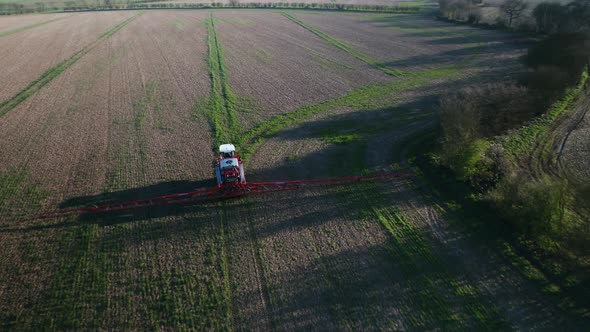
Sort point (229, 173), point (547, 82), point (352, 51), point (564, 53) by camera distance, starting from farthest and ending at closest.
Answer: point (352, 51), point (564, 53), point (547, 82), point (229, 173)

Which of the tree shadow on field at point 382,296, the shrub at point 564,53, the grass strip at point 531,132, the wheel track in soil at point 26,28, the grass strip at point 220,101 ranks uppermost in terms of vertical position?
the wheel track in soil at point 26,28

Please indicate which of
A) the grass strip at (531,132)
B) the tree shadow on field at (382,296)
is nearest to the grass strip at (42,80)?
the tree shadow on field at (382,296)

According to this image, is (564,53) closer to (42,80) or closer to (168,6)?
(42,80)

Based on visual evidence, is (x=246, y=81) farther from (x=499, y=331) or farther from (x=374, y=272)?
(x=499, y=331)

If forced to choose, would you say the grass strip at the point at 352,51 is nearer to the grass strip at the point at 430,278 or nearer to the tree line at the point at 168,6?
the tree line at the point at 168,6

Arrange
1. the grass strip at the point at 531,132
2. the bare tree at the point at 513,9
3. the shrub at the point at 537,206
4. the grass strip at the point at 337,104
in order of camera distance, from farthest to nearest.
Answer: the bare tree at the point at 513,9 < the grass strip at the point at 337,104 < the grass strip at the point at 531,132 < the shrub at the point at 537,206

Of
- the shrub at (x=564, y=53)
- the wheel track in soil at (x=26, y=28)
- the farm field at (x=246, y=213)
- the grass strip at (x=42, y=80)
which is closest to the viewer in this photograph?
the farm field at (x=246, y=213)

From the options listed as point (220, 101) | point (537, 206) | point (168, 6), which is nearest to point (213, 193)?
point (220, 101)
